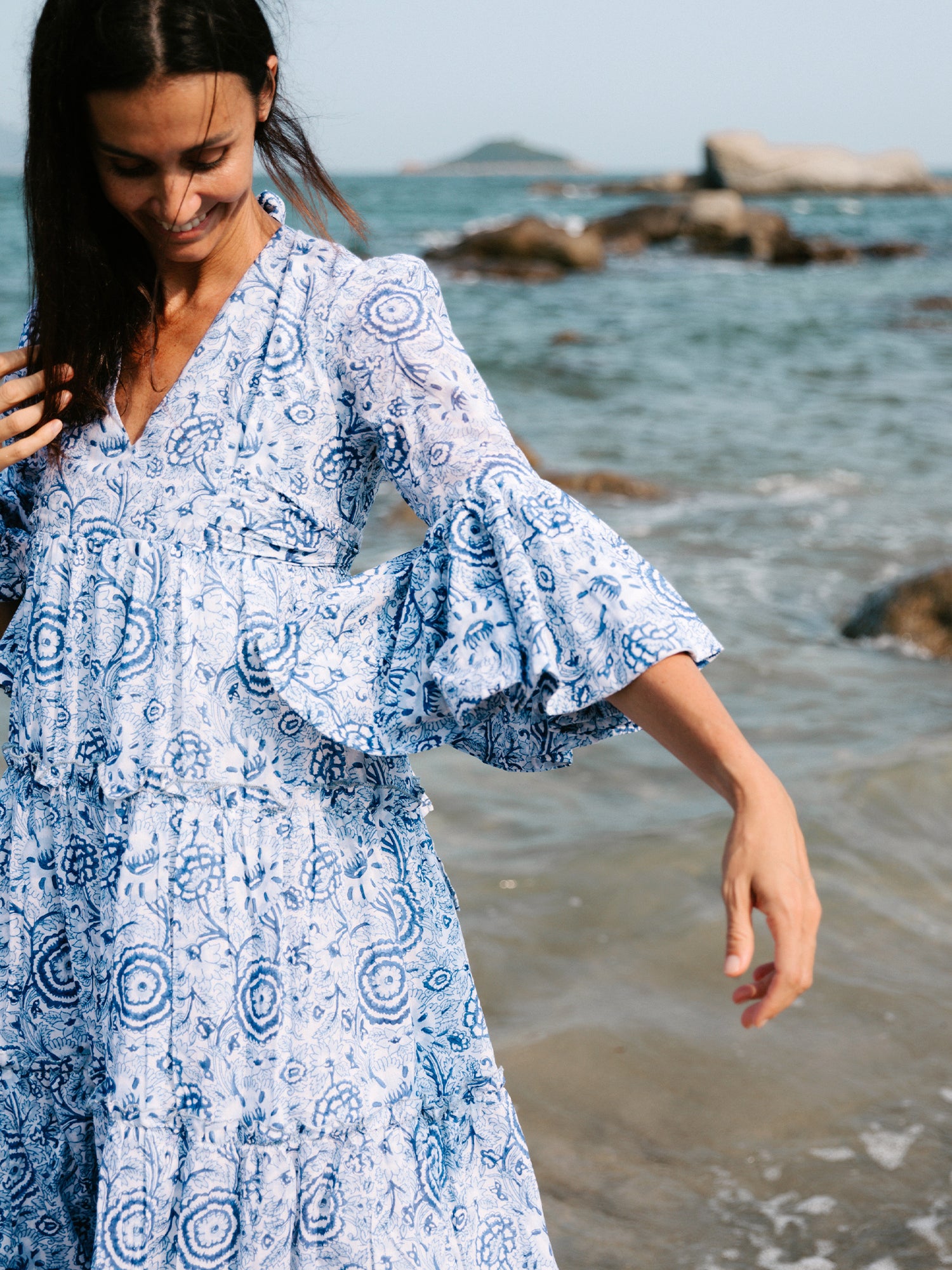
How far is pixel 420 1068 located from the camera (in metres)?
1.45

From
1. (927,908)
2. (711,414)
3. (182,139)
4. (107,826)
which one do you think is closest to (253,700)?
(107,826)

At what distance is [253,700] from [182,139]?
1.91 feet

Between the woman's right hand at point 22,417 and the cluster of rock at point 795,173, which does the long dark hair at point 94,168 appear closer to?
the woman's right hand at point 22,417

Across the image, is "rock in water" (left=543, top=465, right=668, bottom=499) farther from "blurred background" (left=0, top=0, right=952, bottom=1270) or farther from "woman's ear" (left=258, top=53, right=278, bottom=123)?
"woman's ear" (left=258, top=53, right=278, bottom=123)

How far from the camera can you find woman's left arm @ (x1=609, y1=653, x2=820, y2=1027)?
3.71 ft

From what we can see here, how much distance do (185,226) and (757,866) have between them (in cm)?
89

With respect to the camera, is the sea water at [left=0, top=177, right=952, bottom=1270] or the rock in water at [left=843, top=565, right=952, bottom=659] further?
the rock in water at [left=843, top=565, right=952, bottom=659]

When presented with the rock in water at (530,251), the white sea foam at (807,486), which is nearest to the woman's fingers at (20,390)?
the white sea foam at (807,486)

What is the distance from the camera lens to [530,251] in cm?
2620

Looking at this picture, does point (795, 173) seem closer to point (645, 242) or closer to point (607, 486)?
point (645, 242)

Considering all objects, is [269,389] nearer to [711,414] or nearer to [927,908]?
[927,908]

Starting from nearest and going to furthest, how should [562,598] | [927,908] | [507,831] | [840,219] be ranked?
[562,598] < [927,908] < [507,831] < [840,219]

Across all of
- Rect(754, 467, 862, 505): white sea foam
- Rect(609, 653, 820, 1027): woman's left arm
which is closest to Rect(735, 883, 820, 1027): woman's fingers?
Rect(609, 653, 820, 1027): woman's left arm

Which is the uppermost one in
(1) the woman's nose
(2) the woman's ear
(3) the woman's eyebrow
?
(2) the woman's ear
